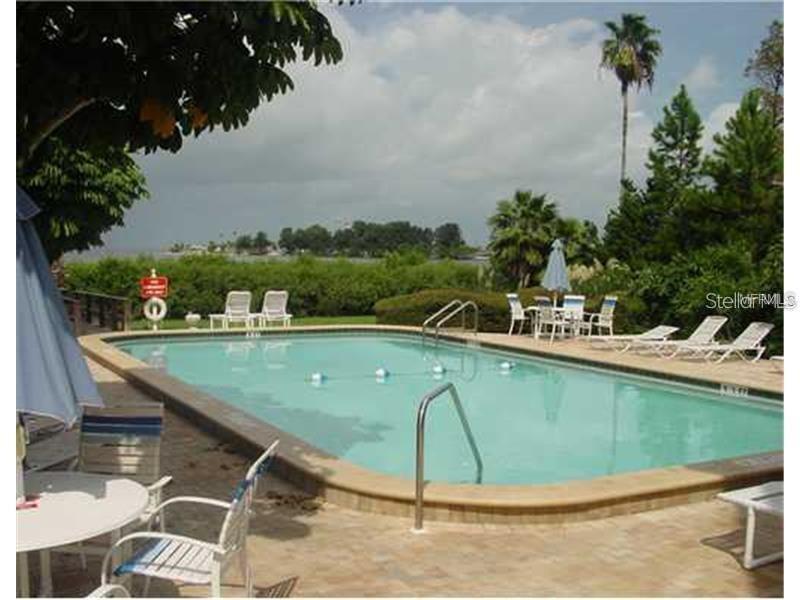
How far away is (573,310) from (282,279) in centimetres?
962

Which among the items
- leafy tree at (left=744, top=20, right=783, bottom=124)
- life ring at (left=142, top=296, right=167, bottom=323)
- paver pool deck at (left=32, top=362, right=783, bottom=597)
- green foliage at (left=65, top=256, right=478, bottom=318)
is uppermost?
leafy tree at (left=744, top=20, right=783, bottom=124)

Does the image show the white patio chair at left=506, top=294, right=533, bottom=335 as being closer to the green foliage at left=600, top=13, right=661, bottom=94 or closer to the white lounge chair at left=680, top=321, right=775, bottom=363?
the white lounge chair at left=680, top=321, right=775, bottom=363

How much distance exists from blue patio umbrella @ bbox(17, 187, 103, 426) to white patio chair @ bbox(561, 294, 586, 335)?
51.1ft

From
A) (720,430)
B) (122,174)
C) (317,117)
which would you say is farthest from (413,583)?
(317,117)

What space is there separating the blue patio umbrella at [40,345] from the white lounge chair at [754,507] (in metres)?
3.92

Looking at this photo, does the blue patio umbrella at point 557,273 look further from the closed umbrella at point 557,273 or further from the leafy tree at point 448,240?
the leafy tree at point 448,240

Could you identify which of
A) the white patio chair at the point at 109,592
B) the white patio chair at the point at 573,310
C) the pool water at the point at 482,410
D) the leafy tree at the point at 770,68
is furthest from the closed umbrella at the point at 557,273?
the white patio chair at the point at 109,592

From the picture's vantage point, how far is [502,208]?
26969mm

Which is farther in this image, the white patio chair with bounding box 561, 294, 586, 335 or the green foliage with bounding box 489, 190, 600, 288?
the green foliage with bounding box 489, 190, 600, 288

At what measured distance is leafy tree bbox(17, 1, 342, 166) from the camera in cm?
439

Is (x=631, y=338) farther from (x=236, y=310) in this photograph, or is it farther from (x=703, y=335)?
(x=236, y=310)

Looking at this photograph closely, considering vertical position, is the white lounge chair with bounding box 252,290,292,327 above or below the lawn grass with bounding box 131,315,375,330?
above

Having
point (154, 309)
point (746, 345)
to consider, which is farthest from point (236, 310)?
point (746, 345)

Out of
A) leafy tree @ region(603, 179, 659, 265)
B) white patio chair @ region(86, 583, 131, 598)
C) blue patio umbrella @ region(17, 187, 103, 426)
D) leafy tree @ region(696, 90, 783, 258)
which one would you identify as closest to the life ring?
leafy tree @ region(696, 90, 783, 258)
